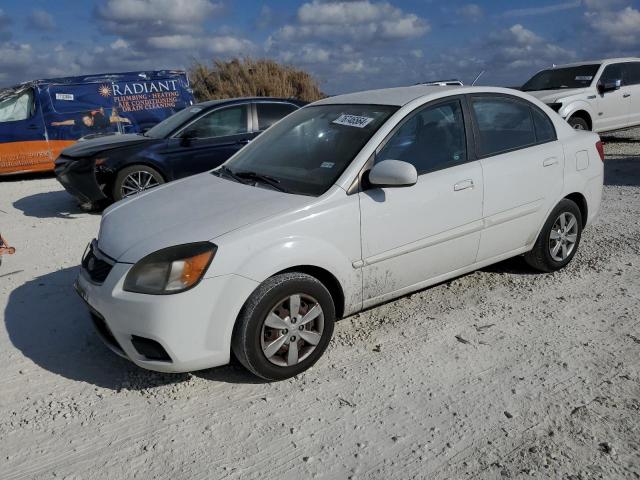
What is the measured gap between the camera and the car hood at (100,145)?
305 inches

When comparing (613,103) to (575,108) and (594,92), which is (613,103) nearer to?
(594,92)

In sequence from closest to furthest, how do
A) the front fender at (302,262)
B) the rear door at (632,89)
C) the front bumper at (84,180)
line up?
Result: 1. the front fender at (302,262)
2. the front bumper at (84,180)
3. the rear door at (632,89)

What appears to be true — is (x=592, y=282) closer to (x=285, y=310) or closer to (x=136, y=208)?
(x=285, y=310)

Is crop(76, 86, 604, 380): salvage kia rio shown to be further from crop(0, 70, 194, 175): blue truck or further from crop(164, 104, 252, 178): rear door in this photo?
crop(0, 70, 194, 175): blue truck

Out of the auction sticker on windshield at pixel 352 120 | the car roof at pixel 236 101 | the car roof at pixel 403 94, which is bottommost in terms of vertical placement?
the auction sticker on windshield at pixel 352 120

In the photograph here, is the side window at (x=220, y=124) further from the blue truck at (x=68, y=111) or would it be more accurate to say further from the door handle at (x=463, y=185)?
the door handle at (x=463, y=185)

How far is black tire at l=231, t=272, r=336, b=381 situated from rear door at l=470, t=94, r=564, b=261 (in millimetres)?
1570

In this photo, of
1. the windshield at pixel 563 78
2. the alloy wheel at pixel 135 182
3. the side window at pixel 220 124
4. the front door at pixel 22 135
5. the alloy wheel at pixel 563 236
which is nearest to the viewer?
the alloy wheel at pixel 563 236

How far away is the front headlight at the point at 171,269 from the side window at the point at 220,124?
510 centimetres

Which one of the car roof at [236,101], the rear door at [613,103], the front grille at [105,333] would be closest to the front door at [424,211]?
the front grille at [105,333]

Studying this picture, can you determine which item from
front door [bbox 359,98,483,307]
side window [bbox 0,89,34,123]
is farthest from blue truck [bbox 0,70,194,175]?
front door [bbox 359,98,483,307]

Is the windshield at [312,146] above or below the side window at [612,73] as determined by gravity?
below

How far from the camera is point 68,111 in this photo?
11406mm

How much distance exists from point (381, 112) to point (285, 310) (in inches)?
61.8
